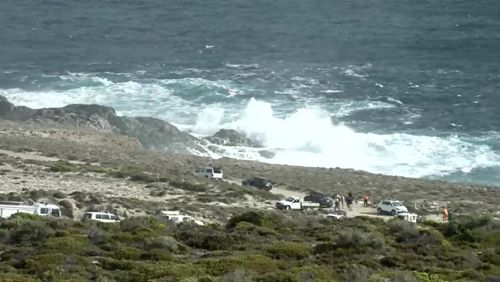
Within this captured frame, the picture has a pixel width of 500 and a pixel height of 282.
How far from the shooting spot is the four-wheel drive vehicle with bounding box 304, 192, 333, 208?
45.1 metres

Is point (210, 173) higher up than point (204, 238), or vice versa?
point (210, 173)

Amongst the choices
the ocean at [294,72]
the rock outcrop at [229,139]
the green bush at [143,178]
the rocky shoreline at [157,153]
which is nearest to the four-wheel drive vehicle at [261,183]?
the rocky shoreline at [157,153]

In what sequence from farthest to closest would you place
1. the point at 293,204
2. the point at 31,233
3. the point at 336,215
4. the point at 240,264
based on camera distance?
the point at 293,204 → the point at 336,215 → the point at 31,233 → the point at 240,264

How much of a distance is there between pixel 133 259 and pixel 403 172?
4770cm

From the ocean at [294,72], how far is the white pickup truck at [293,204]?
24027mm

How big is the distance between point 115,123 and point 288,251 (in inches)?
1972

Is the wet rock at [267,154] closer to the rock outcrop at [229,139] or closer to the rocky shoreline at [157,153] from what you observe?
the rock outcrop at [229,139]

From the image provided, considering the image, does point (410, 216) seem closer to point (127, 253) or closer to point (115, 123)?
point (127, 253)

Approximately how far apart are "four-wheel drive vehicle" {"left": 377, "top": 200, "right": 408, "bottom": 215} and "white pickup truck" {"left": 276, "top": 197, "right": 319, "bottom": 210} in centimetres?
310

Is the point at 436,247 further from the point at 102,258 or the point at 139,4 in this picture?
the point at 139,4

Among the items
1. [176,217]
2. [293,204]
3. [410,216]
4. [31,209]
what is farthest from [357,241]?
[293,204]

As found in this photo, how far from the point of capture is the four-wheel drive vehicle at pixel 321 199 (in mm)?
45125

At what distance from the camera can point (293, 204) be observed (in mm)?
44125

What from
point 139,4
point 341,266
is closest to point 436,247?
point 341,266
